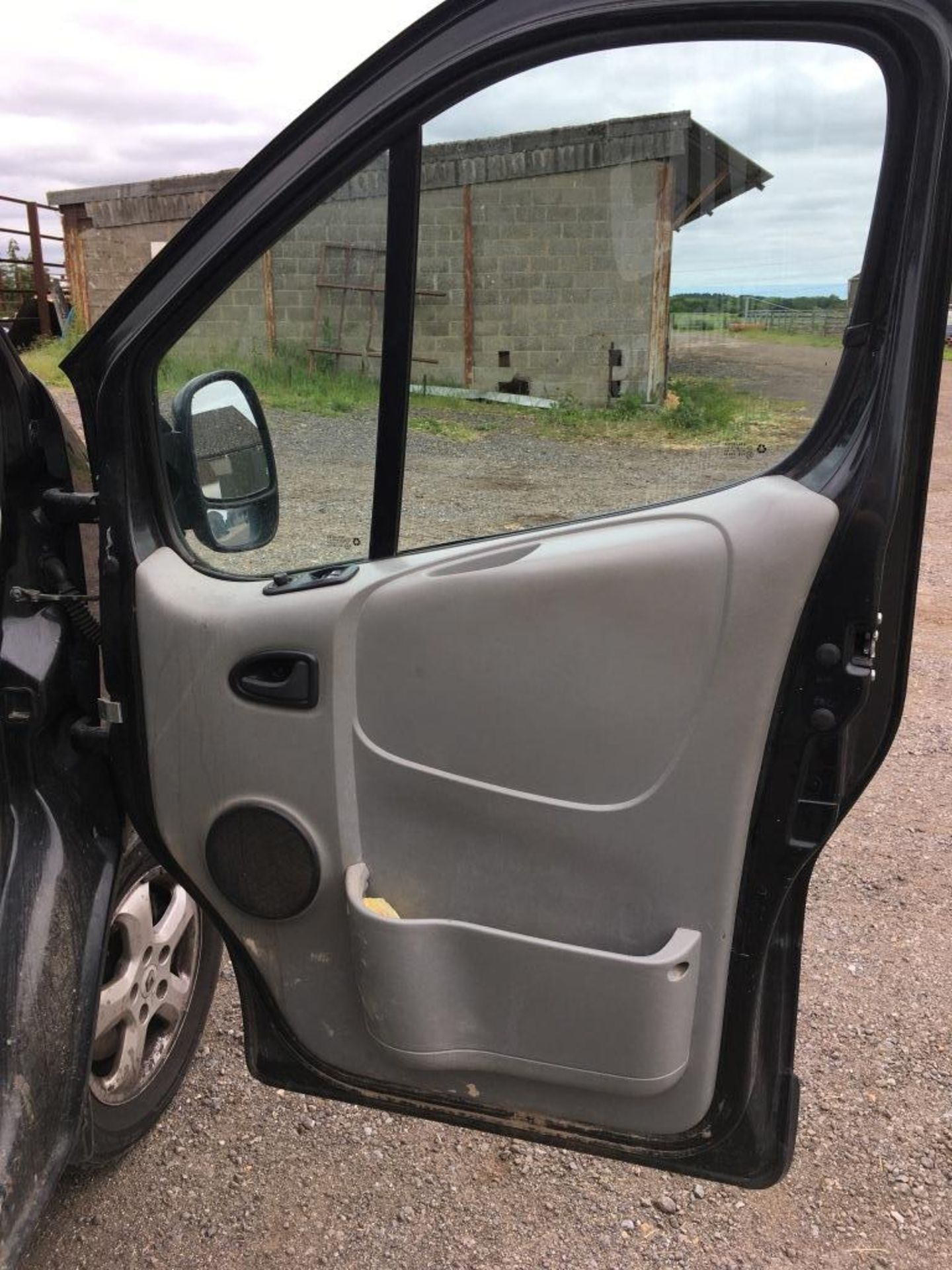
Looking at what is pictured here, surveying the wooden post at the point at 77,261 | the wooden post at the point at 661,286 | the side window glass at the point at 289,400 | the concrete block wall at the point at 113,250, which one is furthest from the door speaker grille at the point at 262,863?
the concrete block wall at the point at 113,250

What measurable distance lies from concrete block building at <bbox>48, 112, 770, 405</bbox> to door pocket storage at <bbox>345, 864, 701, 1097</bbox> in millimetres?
826

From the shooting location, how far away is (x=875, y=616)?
138 centimetres

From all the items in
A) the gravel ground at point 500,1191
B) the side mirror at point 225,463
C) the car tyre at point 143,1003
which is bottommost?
the gravel ground at point 500,1191

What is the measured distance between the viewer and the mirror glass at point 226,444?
5.51 feet

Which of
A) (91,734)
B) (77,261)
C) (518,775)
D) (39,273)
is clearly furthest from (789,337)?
(77,261)

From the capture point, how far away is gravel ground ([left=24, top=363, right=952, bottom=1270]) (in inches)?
81.2

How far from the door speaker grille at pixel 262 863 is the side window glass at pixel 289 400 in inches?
16.3

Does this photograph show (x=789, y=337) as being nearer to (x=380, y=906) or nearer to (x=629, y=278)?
(x=629, y=278)

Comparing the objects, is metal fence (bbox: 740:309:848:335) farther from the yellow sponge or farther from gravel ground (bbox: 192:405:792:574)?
the yellow sponge

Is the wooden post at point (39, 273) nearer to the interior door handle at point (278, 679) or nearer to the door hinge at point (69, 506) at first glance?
the door hinge at point (69, 506)

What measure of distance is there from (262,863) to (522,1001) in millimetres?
477

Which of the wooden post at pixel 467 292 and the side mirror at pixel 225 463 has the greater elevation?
the wooden post at pixel 467 292

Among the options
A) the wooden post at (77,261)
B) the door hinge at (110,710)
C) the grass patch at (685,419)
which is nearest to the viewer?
the grass patch at (685,419)

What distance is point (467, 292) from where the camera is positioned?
1.50 m
